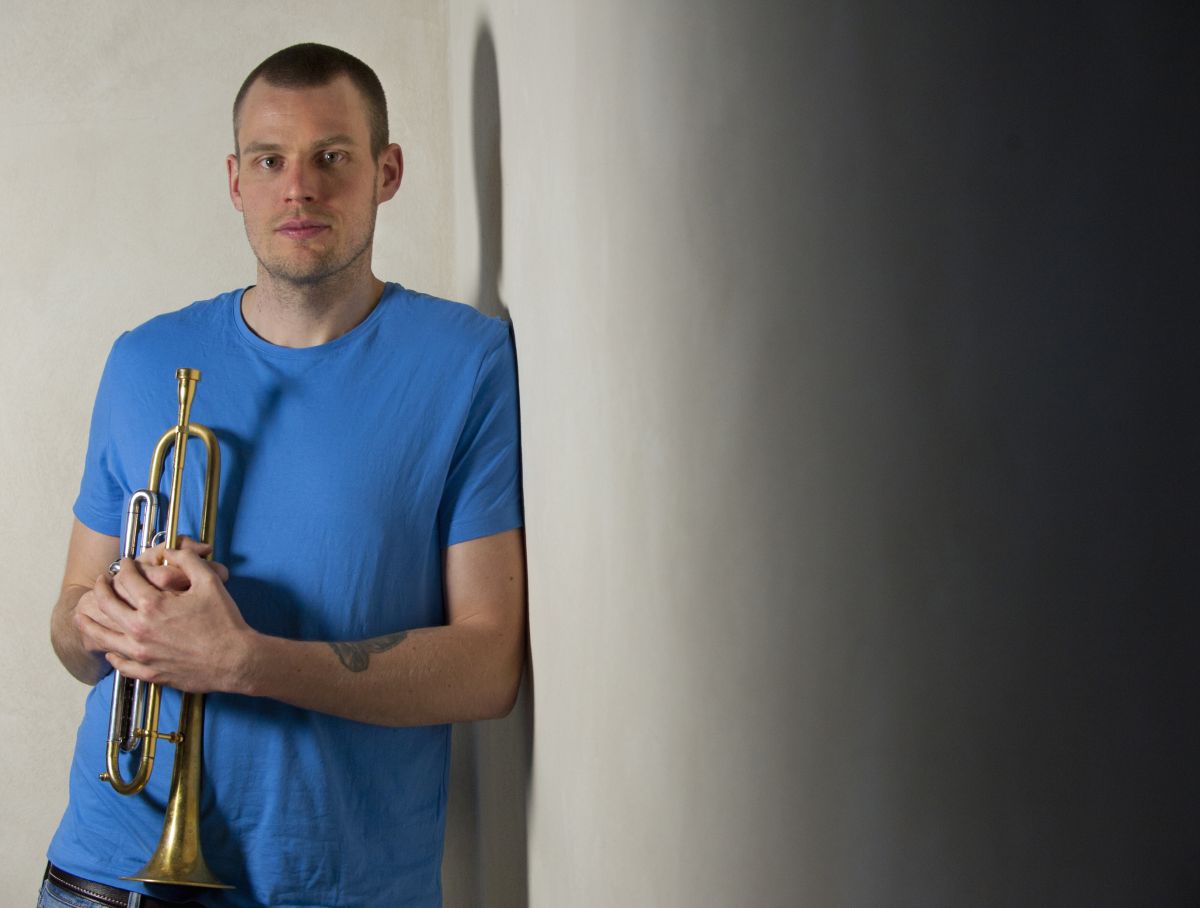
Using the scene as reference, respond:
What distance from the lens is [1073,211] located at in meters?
0.40

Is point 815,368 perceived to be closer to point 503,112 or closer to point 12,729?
point 503,112

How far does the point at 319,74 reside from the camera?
57.9 inches

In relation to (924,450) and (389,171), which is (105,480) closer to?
(389,171)

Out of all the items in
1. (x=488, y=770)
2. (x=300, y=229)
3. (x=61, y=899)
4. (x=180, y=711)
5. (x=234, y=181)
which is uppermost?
(x=234, y=181)

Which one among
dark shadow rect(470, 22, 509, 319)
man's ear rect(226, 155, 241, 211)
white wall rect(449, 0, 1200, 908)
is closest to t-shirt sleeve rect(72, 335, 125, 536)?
man's ear rect(226, 155, 241, 211)

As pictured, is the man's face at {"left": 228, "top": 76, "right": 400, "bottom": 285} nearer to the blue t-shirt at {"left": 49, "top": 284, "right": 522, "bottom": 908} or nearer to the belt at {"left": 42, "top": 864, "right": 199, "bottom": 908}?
the blue t-shirt at {"left": 49, "top": 284, "right": 522, "bottom": 908}

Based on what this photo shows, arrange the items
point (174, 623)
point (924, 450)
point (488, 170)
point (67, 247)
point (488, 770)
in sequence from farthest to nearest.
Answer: point (67, 247) → point (488, 770) → point (488, 170) → point (174, 623) → point (924, 450)

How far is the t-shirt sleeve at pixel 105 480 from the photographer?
1571 millimetres

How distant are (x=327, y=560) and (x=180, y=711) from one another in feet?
0.84

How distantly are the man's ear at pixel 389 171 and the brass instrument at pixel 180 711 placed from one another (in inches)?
14.4

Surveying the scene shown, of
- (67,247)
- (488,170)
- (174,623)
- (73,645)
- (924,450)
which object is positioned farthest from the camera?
(67,247)

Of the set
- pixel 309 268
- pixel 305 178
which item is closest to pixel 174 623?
pixel 309 268

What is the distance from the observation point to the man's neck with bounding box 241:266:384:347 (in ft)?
4.90

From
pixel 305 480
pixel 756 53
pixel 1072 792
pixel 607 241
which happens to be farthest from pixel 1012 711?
pixel 305 480
